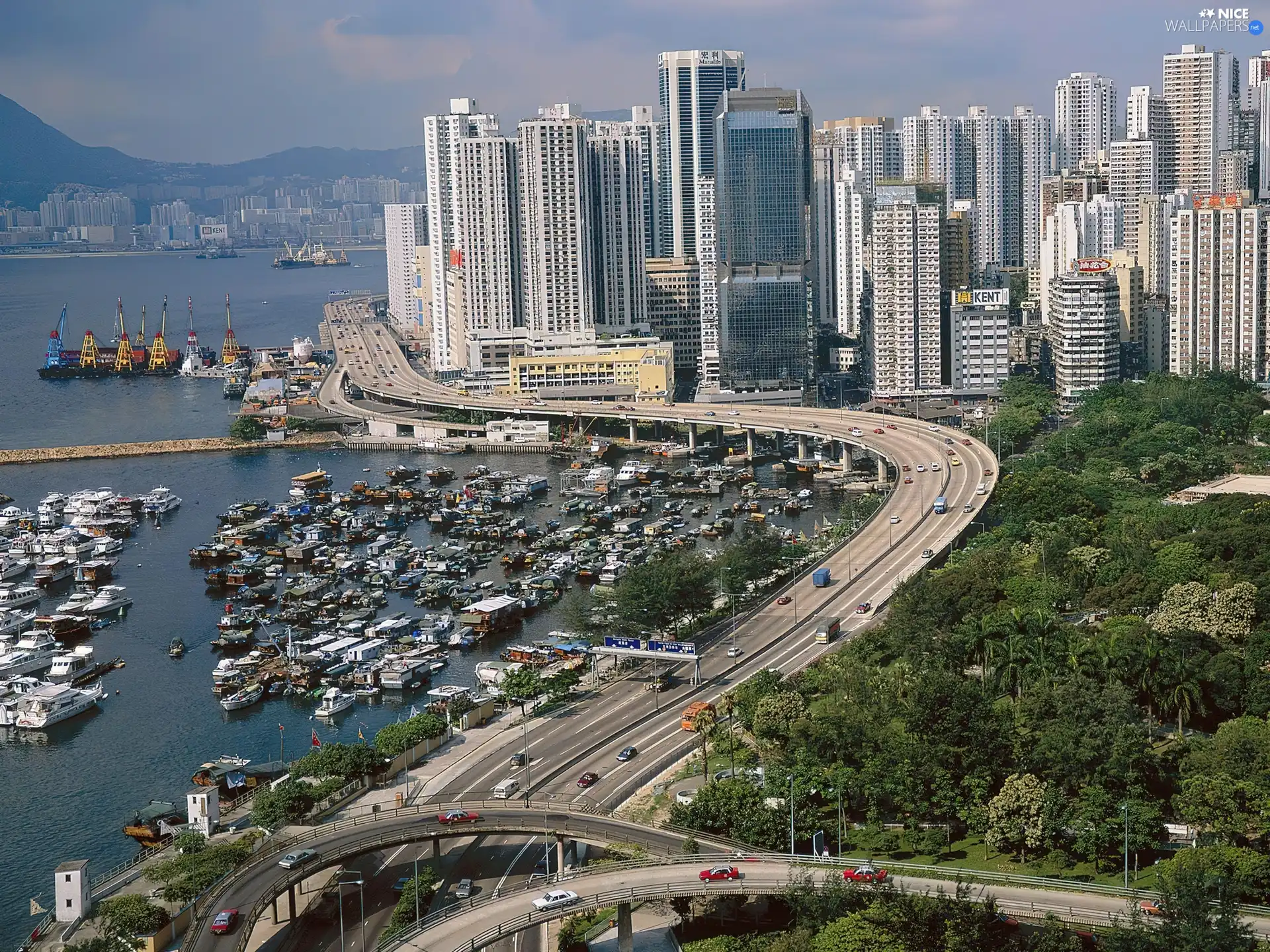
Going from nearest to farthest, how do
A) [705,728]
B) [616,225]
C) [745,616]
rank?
[705,728], [745,616], [616,225]

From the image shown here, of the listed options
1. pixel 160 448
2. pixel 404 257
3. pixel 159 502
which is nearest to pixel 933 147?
pixel 404 257

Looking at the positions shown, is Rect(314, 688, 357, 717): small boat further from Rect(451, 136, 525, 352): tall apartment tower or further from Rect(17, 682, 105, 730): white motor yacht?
Rect(451, 136, 525, 352): tall apartment tower

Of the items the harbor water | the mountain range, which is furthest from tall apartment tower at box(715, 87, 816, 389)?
the mountain range

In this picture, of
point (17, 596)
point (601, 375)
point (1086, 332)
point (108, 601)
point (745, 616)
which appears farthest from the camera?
point (601, 375)

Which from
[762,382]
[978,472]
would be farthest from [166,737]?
[762,382]

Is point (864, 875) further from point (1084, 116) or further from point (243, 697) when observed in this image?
point (1084, 116)

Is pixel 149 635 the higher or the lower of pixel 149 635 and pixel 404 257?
the lower
